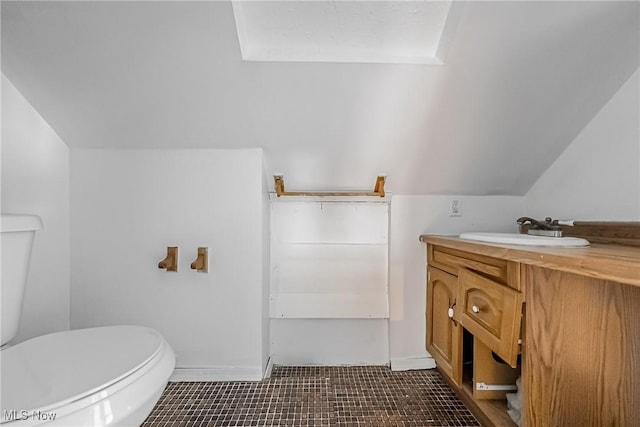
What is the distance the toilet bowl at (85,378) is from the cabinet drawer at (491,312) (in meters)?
0.97

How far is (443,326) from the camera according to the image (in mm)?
1568

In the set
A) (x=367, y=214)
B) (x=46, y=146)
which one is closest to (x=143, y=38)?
(x=46, y=146)

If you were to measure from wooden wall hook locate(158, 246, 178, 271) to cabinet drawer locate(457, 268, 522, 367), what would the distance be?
124 centimetres

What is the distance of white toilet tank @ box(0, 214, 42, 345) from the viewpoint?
107 centimetres

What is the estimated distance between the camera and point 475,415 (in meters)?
1.34

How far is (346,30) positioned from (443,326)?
1.29 m

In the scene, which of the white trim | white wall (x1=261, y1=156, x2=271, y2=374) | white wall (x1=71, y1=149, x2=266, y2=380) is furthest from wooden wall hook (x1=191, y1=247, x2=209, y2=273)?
the white trim

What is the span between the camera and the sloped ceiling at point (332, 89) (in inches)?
44.8

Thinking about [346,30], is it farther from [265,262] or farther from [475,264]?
[265,262]

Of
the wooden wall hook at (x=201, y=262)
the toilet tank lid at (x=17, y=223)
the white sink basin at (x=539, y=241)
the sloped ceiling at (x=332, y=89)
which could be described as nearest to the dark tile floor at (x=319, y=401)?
the wooden wall hook at (x=201, y=262)

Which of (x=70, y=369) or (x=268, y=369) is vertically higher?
(x=70, y=369)

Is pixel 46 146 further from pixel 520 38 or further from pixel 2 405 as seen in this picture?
pixel 520 38

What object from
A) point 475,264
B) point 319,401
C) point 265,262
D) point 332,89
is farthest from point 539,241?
point 265,262

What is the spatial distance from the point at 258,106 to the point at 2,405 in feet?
3.83
